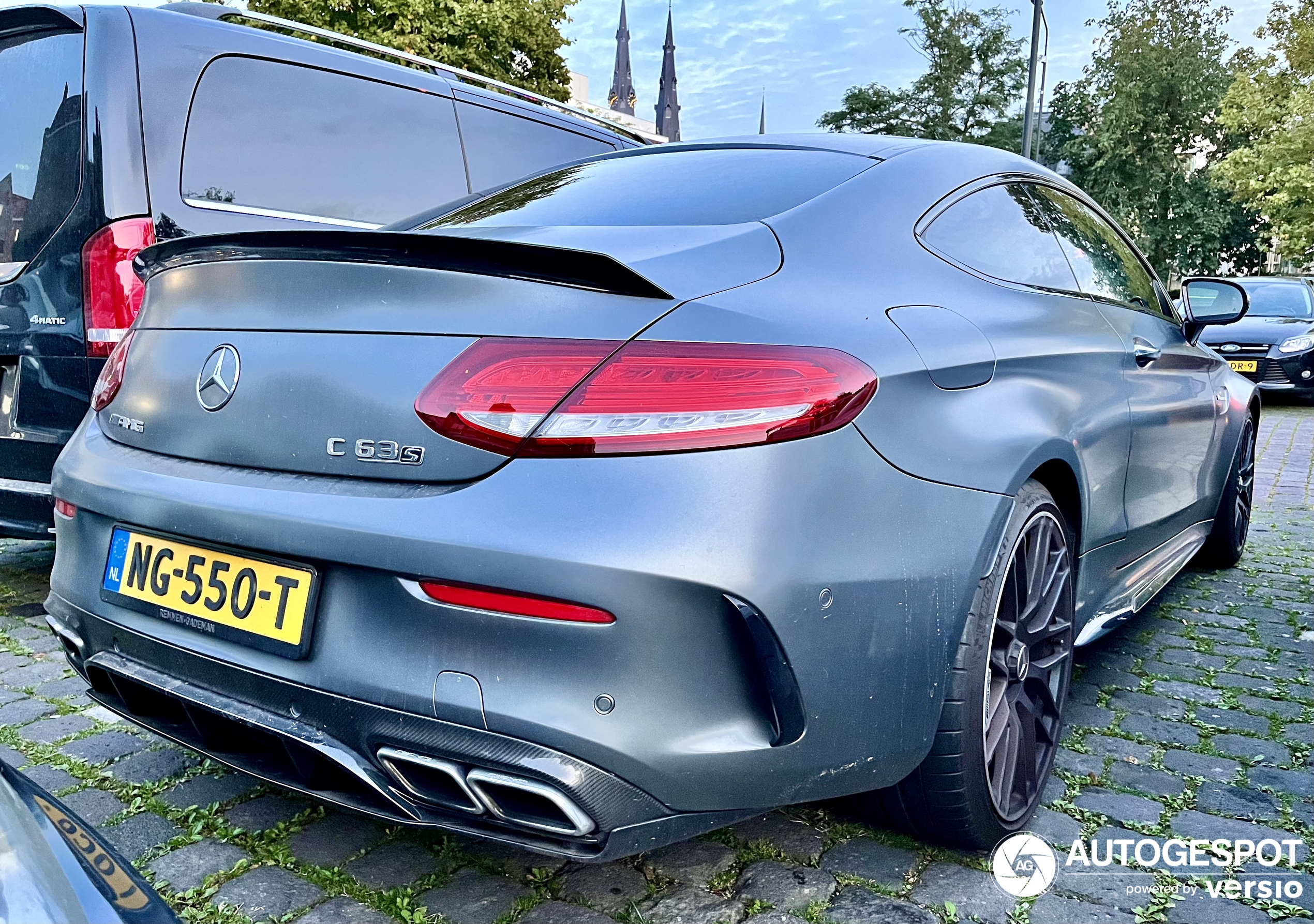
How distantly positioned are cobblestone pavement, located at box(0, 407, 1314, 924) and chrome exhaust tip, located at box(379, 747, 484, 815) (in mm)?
423

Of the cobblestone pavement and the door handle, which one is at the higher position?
the door handle

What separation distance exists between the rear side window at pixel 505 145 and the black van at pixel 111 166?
2.64 feet

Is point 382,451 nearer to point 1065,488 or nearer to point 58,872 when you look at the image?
point 58,872

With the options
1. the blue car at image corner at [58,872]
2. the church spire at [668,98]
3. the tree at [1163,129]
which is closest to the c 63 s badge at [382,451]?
the blue car at image corner at [58,872]

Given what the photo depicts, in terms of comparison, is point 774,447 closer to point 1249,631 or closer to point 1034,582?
point 1034,582

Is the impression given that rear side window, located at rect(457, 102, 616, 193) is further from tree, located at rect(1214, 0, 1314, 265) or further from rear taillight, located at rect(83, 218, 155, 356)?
tree, located at rect(1214, 0, 1314, 265)

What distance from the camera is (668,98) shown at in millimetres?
49000

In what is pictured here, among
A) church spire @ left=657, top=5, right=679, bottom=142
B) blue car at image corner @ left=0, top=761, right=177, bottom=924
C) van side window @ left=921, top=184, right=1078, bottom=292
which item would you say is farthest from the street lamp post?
church spire @ left=657, top=5, right=679, bottom=142

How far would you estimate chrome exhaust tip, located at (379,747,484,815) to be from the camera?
61.9 inches

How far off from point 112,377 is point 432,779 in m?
1.23

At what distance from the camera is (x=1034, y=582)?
2309 mm

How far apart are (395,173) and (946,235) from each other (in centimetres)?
265

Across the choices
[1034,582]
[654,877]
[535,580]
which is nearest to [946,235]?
[1034,582]

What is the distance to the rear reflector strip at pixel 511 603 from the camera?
1.52 meters
